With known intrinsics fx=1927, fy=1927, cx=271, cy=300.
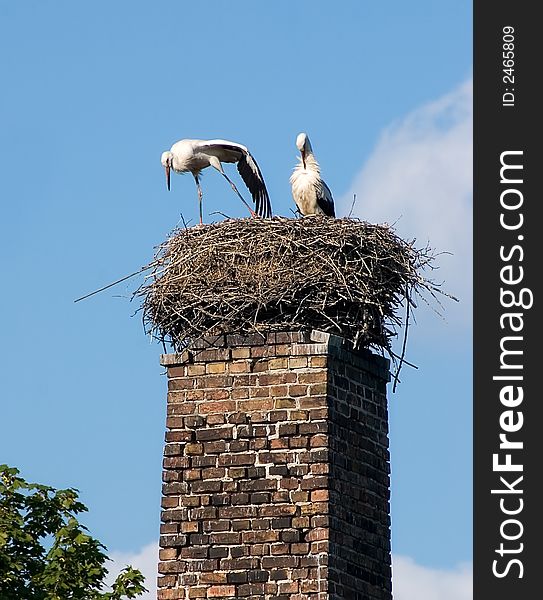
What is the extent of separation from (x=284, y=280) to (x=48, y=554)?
597 centimetres

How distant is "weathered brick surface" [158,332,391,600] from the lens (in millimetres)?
12750

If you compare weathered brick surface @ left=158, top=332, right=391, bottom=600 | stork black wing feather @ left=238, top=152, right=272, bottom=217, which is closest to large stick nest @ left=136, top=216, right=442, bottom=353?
weathered brick surface @ left=158, top=332, right=391, bottom=600

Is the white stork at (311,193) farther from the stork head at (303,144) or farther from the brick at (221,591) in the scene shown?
the brick at (221,591)

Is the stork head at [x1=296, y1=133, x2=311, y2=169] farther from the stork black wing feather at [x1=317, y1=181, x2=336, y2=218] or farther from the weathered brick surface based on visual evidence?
the weathered brick surface

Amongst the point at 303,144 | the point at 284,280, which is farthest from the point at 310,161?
the point at 284,280

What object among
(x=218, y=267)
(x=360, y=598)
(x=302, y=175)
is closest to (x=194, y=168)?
(x=302, y=175)

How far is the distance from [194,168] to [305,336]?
3816 mm

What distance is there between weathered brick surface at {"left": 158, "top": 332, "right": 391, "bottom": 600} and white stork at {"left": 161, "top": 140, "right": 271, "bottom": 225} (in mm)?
2302

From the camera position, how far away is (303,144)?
16.4 metres

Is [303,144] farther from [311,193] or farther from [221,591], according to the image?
[221,591]

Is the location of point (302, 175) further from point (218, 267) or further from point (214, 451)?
point (214, 451)

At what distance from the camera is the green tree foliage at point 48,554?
17.9m

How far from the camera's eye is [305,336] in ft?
43.5

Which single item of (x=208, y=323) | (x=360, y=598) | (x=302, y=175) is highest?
(x=302, y=175)
